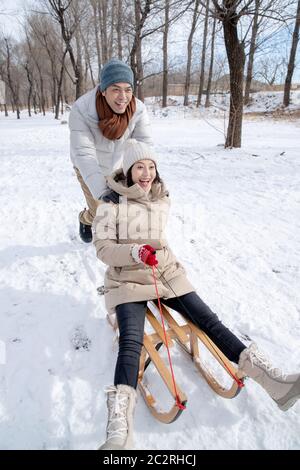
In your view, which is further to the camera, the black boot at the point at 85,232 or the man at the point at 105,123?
Result: the black boot at the point at 85,232

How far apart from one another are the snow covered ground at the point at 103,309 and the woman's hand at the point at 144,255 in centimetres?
77

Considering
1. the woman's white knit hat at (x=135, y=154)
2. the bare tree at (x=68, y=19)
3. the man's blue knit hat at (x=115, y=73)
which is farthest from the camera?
the bare tree at (x=68, y=19)

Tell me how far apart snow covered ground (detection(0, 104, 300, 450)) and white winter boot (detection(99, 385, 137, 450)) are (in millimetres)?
206

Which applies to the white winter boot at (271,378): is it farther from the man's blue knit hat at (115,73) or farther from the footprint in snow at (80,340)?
the man's blue knit hat at (115,73)

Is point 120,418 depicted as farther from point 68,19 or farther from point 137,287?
point 68,19

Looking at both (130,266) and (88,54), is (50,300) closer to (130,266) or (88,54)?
(130,266)

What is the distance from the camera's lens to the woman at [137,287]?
1661 mm

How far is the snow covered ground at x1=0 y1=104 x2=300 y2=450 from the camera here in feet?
5.71

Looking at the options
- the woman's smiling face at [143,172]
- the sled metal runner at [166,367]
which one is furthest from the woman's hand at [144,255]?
the woman's smiling face at [143,172]

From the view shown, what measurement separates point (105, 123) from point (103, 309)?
160cm

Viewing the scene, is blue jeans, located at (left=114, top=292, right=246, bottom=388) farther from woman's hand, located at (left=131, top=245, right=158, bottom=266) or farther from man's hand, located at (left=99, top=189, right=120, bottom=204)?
man's hand, located at (left=99, top=189, right=120, bottom=204)

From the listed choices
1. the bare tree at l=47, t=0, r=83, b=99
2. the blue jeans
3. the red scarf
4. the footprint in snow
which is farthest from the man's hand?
the bare tree at l=47, t=0, r=83, b=99

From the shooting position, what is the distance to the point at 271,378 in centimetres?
172
